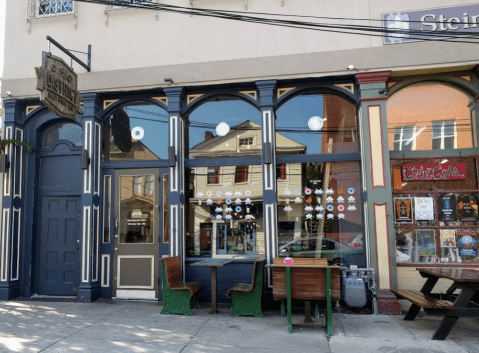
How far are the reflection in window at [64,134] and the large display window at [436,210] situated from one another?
6.44 meters

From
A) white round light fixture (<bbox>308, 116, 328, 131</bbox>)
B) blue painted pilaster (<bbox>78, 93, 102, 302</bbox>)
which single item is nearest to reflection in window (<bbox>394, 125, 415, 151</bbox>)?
white round light fixture (<bbox>308, 116, 328, 131</bbox>)

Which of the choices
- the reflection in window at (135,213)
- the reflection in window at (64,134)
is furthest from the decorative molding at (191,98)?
the reflection in window at (64,134)

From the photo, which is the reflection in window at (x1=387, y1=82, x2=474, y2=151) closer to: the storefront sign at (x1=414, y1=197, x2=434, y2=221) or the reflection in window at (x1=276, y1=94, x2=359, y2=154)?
the reflection in window at (x1=276, y1=94, x2=359, y2=154)

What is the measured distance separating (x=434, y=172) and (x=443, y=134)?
2.48 ft

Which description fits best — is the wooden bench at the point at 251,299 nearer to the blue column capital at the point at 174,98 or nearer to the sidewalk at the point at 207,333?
the sidewalk at the point at 207,333

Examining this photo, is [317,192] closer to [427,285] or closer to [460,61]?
[427,285]

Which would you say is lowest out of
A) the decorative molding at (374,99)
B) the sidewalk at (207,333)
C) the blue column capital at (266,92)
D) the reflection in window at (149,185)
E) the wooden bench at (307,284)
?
the sidewalk at (207,333)

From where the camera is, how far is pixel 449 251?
733cm

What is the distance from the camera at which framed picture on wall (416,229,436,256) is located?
7.39m

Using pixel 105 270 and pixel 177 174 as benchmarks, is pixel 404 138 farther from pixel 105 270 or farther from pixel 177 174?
pixel 105 270

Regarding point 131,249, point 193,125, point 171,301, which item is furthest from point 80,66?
point 171,301

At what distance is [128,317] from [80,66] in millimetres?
5140

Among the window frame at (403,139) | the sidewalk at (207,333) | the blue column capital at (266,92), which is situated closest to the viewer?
the sidewalk at (207,333)

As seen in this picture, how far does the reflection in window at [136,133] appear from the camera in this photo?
8.47 m
